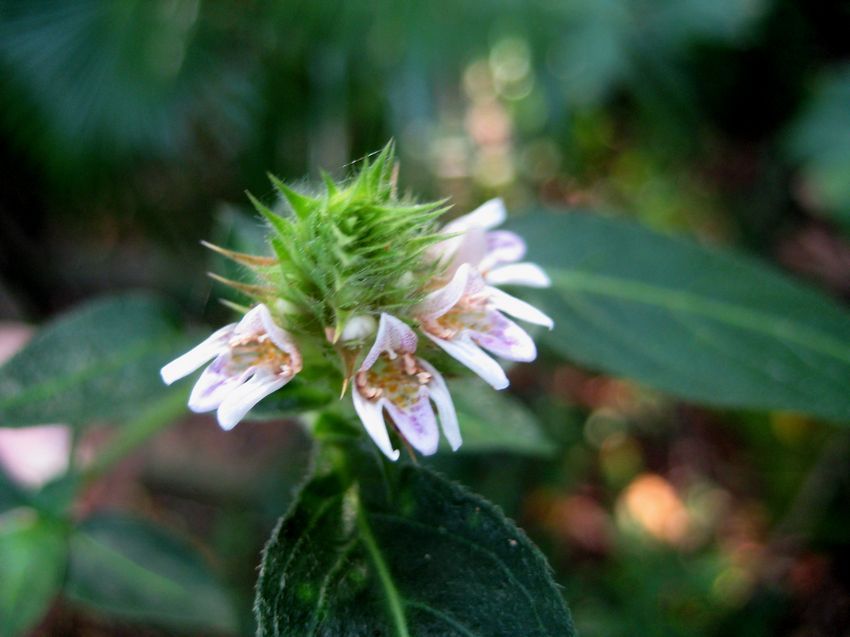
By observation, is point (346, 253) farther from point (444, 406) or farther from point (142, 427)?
point (142, 427)

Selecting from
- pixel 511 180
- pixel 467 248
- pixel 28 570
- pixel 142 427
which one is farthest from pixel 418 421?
pixel 511 180

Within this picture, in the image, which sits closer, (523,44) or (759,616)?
(759,616)

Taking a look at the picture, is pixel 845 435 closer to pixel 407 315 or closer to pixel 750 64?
pixel 750 64

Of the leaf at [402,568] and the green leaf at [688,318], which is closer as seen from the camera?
the leaf at [402,568]

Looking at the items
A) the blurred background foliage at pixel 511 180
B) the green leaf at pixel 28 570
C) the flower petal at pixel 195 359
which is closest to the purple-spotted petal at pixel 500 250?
the flower petal at pixel 195 359

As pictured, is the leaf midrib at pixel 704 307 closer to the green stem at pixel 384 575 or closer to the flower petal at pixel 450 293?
the flower petal at pixel 450 293

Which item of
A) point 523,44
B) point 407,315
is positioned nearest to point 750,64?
point 523,44
